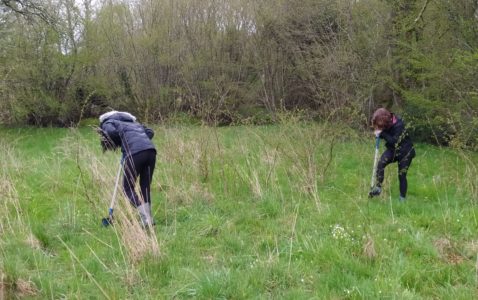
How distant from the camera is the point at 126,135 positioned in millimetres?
5344

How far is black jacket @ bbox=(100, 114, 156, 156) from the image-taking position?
527 cm

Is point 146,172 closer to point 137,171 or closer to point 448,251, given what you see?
point 137,171

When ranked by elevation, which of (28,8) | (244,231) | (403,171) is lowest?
(244,231)

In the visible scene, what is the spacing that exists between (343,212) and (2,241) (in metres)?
3.89

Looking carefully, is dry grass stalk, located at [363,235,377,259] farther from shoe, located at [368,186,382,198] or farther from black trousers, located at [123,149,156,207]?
black trousers, located at [123,149,156,207]

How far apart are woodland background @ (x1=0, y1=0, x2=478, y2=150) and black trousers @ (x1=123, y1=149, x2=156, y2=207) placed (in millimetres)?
9570

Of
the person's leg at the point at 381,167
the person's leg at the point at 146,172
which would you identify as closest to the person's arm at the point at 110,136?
the person's leg at the point at 146,172

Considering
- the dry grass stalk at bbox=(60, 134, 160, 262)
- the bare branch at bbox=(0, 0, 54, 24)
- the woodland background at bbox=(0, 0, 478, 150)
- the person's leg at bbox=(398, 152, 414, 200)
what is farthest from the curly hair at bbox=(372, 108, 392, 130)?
the bare branch at bbox=(0, 0, 54, 24)

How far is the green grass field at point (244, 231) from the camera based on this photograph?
370 cm

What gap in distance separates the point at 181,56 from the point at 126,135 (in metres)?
16.0

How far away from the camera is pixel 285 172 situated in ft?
23.4

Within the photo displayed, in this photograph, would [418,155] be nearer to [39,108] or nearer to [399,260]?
[399,260]

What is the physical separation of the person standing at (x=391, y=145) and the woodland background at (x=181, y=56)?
735 centimetres

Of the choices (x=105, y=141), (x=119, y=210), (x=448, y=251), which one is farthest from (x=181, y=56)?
(x=448, y=251)
